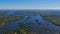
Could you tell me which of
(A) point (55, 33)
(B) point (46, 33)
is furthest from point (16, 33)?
(A) point (55, 33)

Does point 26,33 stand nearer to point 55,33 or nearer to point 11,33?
point 11,33

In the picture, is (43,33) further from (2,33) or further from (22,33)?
(2,33)

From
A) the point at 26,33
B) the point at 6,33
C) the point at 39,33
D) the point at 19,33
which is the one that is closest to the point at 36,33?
the point at 39,33

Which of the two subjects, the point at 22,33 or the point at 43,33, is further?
the point at 43,33

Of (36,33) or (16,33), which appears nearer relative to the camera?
(16,33)

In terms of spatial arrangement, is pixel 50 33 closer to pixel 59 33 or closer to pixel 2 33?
pixel 59 33

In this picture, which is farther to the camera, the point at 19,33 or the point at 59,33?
the point at 59,33

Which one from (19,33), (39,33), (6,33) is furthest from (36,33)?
(6,33)
